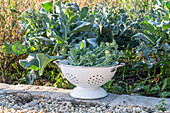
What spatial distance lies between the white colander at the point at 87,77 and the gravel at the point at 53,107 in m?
0.11

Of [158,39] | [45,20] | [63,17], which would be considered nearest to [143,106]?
[158,39]

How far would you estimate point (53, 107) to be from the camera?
1913mm

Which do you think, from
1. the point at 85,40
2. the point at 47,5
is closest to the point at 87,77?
the point at 85,40

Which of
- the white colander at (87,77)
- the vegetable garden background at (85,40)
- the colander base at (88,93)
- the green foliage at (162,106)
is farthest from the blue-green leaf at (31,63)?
the green foliage at (162,106)

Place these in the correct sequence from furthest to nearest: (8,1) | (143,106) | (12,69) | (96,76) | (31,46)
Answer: (12,69), (8,1), (31,46), (96,76), (143,106)

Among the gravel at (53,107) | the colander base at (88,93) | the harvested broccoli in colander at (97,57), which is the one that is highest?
the harvested broccoli in colander at (97,57)

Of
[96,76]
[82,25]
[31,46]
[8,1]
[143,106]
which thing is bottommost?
[143,106]

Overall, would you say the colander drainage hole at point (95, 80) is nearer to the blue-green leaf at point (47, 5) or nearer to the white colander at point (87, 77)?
the white colander at point (87, 77)

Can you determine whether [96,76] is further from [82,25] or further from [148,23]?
[148,23]

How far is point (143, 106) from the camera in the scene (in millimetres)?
1823

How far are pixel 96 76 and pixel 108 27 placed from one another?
1070 mm

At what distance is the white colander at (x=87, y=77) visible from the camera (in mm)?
1938

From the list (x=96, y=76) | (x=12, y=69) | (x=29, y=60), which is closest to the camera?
(x=96, y=76)

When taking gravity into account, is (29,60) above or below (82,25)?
below
